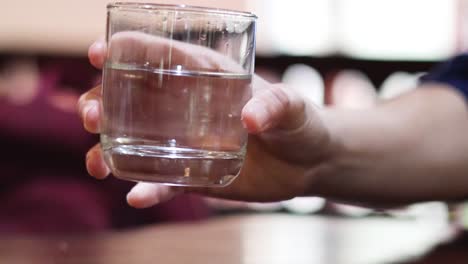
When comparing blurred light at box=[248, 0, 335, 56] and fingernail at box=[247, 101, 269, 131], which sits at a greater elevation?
fingernail at box=[247, 101, 269, 131]

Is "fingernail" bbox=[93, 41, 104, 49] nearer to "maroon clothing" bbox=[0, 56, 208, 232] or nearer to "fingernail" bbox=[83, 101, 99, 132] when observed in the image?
"fingernail" bbox=[83, 101, 99, 132]

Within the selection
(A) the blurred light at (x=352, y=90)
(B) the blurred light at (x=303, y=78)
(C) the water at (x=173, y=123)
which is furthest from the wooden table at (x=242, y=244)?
(B) the blurred light at (x=303, y=78)

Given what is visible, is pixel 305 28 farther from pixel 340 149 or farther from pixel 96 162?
pixel 96 162

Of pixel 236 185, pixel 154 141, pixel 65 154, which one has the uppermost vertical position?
pixel 154 141

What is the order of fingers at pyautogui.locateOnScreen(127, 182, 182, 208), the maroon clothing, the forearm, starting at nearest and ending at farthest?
fingers at pyautogui.locateOnScreen(127, 182, 182, 208) < the forearm < the maroon clothing

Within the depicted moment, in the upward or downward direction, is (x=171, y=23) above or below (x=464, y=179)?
above

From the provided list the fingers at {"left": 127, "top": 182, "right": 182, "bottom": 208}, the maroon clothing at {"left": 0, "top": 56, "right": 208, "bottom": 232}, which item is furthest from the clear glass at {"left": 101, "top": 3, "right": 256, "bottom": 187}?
the maroon clothing at {"left": 0, "top": 56, "right": 208, "bottom": 232}

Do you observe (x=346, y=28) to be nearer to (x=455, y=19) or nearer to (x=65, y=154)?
(x=455, y=19)

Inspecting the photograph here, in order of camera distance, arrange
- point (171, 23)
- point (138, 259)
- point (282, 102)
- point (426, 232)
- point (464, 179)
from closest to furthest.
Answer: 1. point (171, 23)
2. point (282, 102)
3. point (138, 259)
4. point (426, 232)
5. point (464, 179)

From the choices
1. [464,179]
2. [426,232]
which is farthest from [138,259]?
[464,179]
